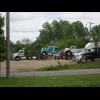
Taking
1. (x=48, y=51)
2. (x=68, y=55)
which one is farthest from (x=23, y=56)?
(x=68, y=55)

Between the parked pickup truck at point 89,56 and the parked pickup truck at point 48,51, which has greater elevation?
the parked pickup truck at point 48,51

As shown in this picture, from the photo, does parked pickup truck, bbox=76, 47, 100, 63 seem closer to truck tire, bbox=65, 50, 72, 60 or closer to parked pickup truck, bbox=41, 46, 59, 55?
truck tire, bbox=65, 50, 72, 60

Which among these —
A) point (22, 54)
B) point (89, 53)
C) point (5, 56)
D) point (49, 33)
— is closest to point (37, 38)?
point (49, 33)

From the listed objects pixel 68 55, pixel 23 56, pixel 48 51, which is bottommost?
pixel 23 56

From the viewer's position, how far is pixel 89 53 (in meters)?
35.9

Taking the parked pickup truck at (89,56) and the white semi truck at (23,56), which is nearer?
the parked pickup truck at (89,56)

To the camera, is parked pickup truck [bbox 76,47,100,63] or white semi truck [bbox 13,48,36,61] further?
white semi truck [bbox 13,48,36,61]

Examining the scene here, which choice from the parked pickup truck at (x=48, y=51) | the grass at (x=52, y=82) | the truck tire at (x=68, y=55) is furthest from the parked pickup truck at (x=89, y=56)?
the grass at (x=52, y=82)

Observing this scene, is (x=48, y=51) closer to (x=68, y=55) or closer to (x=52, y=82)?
(x=68, y=55)

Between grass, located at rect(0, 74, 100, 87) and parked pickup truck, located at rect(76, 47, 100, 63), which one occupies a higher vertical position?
parked pickup truck, located at rect(76, 47, 100, 63)

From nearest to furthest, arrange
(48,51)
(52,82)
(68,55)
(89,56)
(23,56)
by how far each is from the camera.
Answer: (52,82) → (89,56) → (68,55) → (23,56) → (48,51)

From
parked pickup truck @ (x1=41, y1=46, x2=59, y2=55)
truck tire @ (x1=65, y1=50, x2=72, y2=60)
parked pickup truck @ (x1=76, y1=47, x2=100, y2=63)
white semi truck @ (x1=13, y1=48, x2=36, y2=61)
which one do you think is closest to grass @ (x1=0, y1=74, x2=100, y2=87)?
parked pickup truck @ (x1=76, y1=47, x2=100, y2=63)

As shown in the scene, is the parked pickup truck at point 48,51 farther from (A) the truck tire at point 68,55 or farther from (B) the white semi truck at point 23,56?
(A) the truck tire at point 68,55
